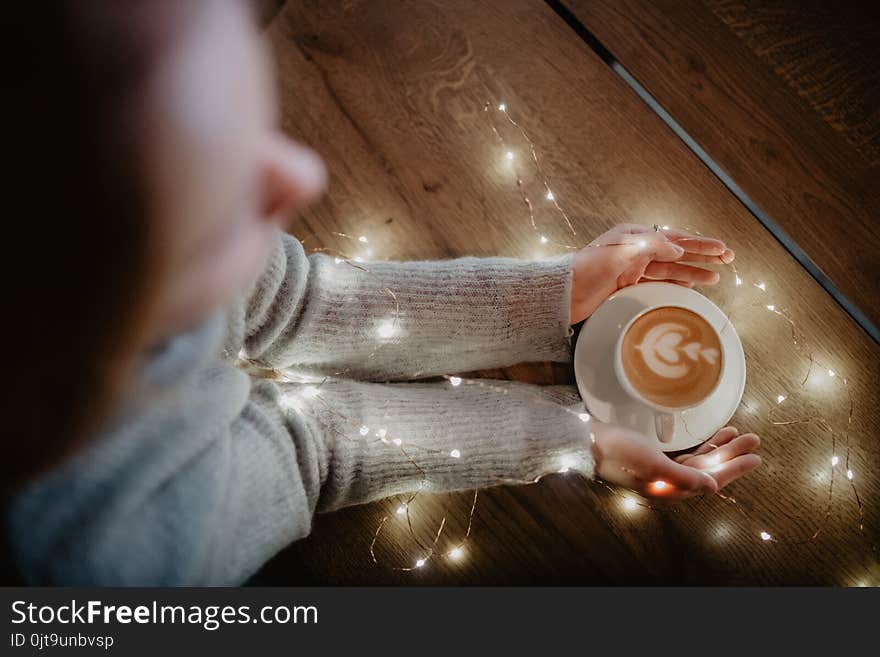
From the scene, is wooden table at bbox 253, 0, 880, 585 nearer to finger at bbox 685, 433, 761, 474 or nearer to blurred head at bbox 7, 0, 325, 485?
finger at bbox 685, 433, 761, 474

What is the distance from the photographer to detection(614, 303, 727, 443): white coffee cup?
2.49 feet

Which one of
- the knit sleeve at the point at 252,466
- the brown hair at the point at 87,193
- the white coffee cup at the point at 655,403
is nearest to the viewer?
the brown hair at the point at 87,193

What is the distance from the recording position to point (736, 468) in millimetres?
835

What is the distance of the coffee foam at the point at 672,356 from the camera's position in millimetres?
767

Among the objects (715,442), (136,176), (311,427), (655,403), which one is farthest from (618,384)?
(136,176)

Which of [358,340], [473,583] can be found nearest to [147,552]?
[358,340]

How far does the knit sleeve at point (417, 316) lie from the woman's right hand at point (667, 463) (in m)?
0.17

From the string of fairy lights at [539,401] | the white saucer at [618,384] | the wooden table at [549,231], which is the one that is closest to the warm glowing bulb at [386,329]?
the string of fairy lights at [539,401]

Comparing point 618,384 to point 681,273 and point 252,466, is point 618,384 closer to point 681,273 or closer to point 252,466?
point 681,273

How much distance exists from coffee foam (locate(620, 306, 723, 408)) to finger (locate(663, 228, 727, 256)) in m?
0.15

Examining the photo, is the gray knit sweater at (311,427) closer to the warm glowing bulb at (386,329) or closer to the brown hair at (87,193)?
the warm glowing bulb at (386,329)

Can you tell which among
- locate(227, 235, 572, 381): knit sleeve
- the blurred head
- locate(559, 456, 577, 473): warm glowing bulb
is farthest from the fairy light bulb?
the blurred head

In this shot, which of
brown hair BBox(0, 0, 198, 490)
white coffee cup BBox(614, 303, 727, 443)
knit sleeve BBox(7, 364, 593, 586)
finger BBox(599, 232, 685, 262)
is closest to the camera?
brown hair BBox(0, 0, 198, 490)

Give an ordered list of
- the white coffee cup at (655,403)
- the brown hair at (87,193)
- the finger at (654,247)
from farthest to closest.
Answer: the finger at (654,247), the white coffee cup at (655,403), the brown hair at (87,193)
